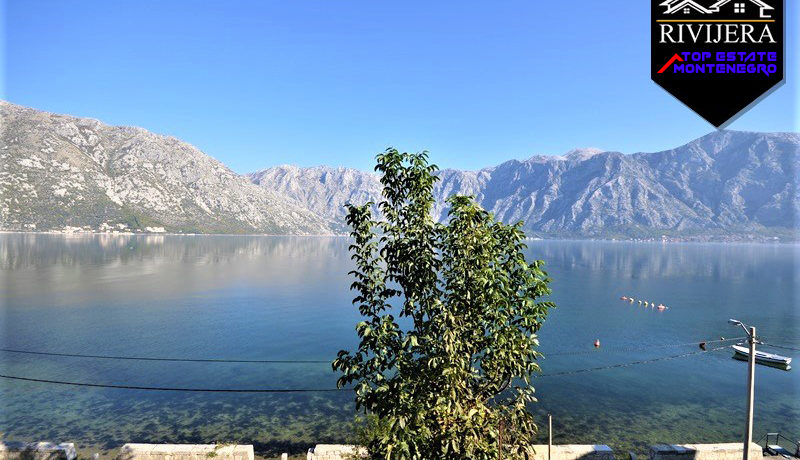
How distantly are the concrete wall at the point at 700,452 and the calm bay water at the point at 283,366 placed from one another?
1179 centimetres

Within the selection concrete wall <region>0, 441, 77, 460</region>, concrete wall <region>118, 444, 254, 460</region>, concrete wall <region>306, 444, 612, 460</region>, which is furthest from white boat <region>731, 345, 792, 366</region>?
concrete wall <region>0, 441, 77, 460</region>

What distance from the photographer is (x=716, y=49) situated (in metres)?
17.6

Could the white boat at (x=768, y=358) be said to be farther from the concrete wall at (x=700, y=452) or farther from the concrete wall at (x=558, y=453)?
the concrete wall at (x=558, y=453)

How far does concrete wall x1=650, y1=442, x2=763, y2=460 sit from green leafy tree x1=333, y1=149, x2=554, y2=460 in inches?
825

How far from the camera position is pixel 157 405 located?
47.7 meters

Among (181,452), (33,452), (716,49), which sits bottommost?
(33,452)

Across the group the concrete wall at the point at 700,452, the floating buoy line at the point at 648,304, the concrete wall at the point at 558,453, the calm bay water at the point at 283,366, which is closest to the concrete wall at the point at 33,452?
the calm bay water at the point at 283,366

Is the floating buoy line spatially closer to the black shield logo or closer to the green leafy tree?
the black shield logo

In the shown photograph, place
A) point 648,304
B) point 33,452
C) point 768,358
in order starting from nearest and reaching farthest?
point 33,452 → point 768,358 → point 648,304

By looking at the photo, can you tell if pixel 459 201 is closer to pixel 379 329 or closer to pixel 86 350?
pixel 379 329

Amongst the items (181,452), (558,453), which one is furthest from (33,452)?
(558,453)

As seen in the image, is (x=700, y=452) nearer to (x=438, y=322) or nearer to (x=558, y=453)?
(x=558, y=453)

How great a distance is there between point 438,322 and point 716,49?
17.9 metres

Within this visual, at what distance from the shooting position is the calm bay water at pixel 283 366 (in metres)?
42.5
